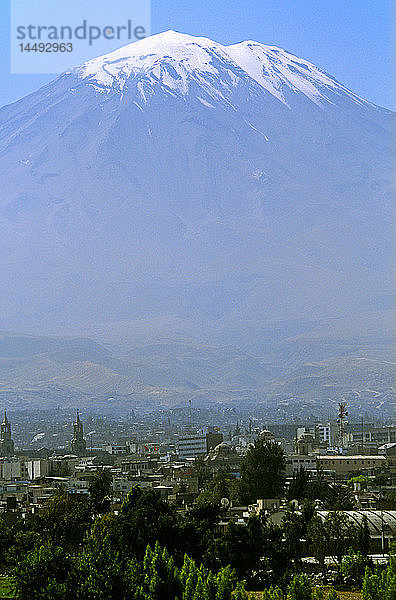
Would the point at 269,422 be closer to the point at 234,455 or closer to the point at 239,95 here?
the point at 234,455

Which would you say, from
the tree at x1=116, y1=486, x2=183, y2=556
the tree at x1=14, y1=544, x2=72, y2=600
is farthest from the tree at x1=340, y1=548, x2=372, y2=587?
the tree at x1=14, y1=544, x2=72, y2=600

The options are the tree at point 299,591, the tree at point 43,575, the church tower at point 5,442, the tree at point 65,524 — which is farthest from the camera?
the church tower at point 5,442

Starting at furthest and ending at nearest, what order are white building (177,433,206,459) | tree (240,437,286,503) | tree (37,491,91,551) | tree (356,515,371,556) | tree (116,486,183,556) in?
white building (177,433,206,459) < tree (240,437,286,503) < tree (37,491,91,551) < tree (356,515,371,556) < tree (116,486,183,556)

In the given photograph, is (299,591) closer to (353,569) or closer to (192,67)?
Result: (353,569)

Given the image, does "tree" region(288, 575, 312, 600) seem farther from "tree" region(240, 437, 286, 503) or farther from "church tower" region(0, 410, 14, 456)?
"church tower" region(0, 410, 14, 456)

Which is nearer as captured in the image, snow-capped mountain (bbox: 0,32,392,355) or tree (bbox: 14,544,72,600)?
tree (bbox: 14,544,72,600)

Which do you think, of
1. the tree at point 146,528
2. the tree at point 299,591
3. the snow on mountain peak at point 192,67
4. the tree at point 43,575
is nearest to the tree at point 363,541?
the tree at point 146,528

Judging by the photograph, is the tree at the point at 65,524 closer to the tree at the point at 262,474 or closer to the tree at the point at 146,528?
the tree at the point at 146,528

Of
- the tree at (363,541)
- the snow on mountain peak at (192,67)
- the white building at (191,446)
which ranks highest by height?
the snow on mountain peak at (192,67)

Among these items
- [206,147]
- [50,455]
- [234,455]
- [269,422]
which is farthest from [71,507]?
[206,147]
